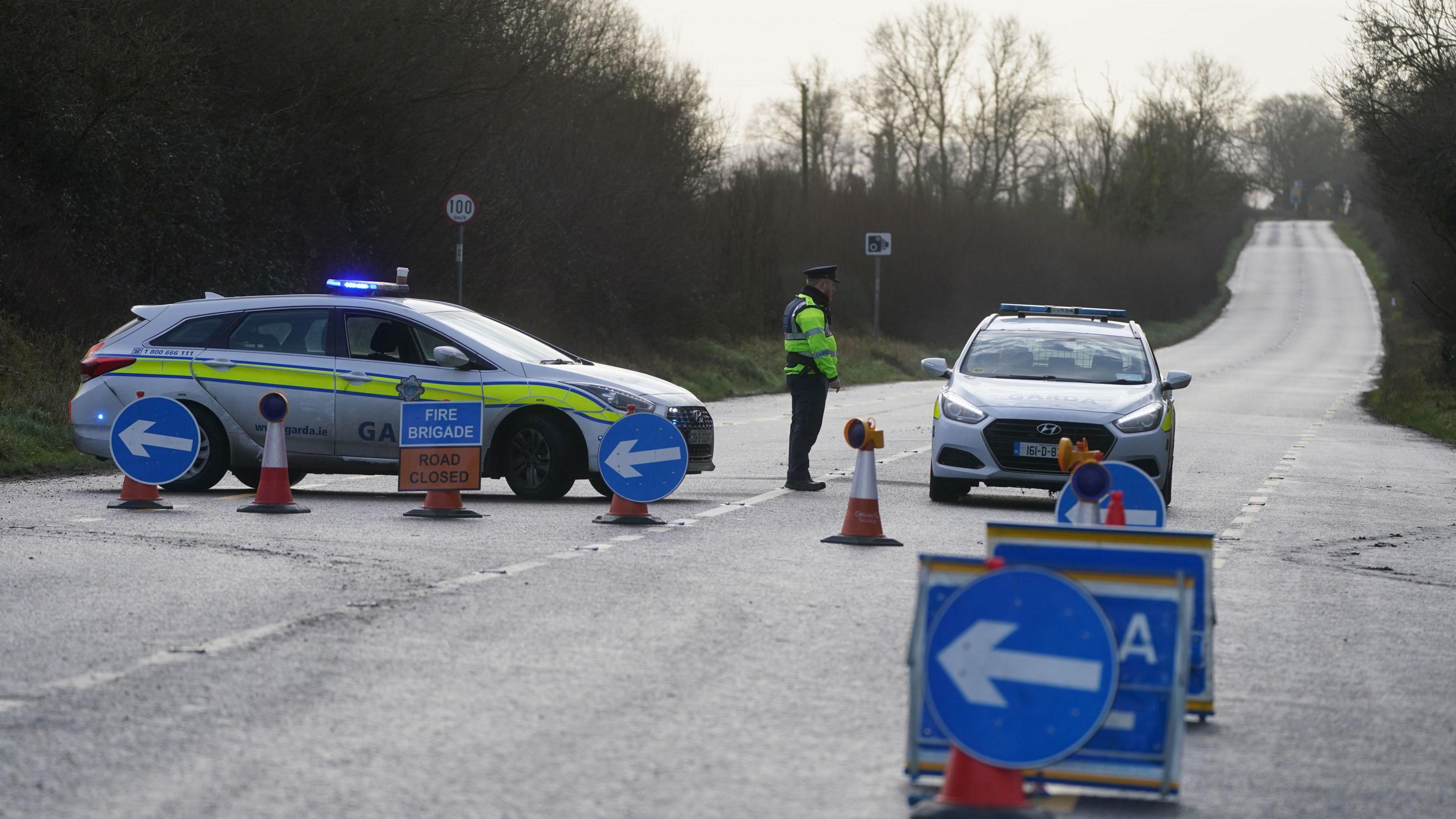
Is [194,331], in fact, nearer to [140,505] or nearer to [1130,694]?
[140,505]

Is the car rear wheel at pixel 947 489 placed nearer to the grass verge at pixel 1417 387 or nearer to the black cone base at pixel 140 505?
the black cone base at pixel 140 505

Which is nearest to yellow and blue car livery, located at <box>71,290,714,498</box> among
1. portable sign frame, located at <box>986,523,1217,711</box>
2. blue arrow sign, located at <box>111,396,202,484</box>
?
blue arrow sign, located at <box>111,396,202,484</box>

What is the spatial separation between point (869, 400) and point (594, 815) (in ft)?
90.5

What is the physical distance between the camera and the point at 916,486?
15.5 m

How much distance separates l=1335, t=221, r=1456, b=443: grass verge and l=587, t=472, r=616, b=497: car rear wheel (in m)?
17.4

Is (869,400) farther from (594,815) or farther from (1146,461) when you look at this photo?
(594,815)

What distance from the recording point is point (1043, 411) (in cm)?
1368

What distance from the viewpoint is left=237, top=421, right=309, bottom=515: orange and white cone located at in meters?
12.2

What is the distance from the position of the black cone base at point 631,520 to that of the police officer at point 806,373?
9.08 ft

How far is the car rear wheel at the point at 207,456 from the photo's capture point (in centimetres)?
1366

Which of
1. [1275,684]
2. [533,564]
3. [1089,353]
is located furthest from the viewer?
[1089,353]

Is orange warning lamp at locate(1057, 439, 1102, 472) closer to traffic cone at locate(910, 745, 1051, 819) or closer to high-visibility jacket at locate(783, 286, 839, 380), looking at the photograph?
traffic cone at locate(910, 745, 1051, 819)

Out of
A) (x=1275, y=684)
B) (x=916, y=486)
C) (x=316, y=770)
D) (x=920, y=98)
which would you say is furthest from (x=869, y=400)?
(x=920, y=98)

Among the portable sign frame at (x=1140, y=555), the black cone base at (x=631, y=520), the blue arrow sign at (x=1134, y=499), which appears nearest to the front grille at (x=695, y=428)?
the black cone base at (x=631, y=520)
